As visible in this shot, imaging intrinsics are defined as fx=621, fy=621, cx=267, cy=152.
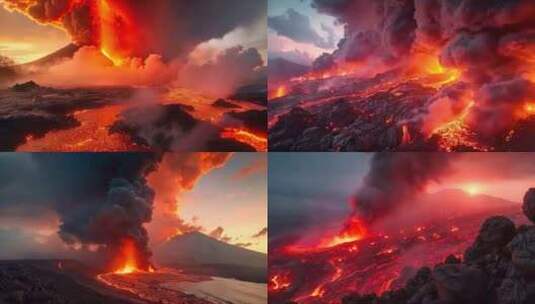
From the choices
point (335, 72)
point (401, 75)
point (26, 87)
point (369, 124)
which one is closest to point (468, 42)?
point (401, 75)

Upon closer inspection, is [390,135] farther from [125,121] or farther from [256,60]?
[125,121]

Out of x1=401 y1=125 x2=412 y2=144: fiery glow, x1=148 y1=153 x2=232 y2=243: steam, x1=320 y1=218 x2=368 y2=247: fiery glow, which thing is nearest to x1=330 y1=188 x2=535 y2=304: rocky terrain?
x1=320 y1=218 x2=368 y2=247: fiery glow

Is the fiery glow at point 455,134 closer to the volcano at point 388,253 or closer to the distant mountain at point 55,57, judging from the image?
the volcano at point 388,253

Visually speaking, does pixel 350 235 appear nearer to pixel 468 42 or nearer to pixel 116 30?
pixel 468 42

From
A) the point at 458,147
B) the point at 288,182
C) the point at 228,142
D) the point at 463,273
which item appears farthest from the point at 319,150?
the point at 463,273

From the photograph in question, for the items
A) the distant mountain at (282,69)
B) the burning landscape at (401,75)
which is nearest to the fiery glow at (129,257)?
the burning landscape at (401,75)

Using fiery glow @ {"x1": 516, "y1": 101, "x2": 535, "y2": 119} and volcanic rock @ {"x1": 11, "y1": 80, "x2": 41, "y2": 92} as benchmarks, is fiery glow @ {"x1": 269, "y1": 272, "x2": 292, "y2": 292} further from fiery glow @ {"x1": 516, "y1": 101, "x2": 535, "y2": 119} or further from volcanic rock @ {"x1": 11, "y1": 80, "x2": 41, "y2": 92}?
volcanic rock @ {"x1": 11, "y1": 80, "x2": 41, "y2": 92}
